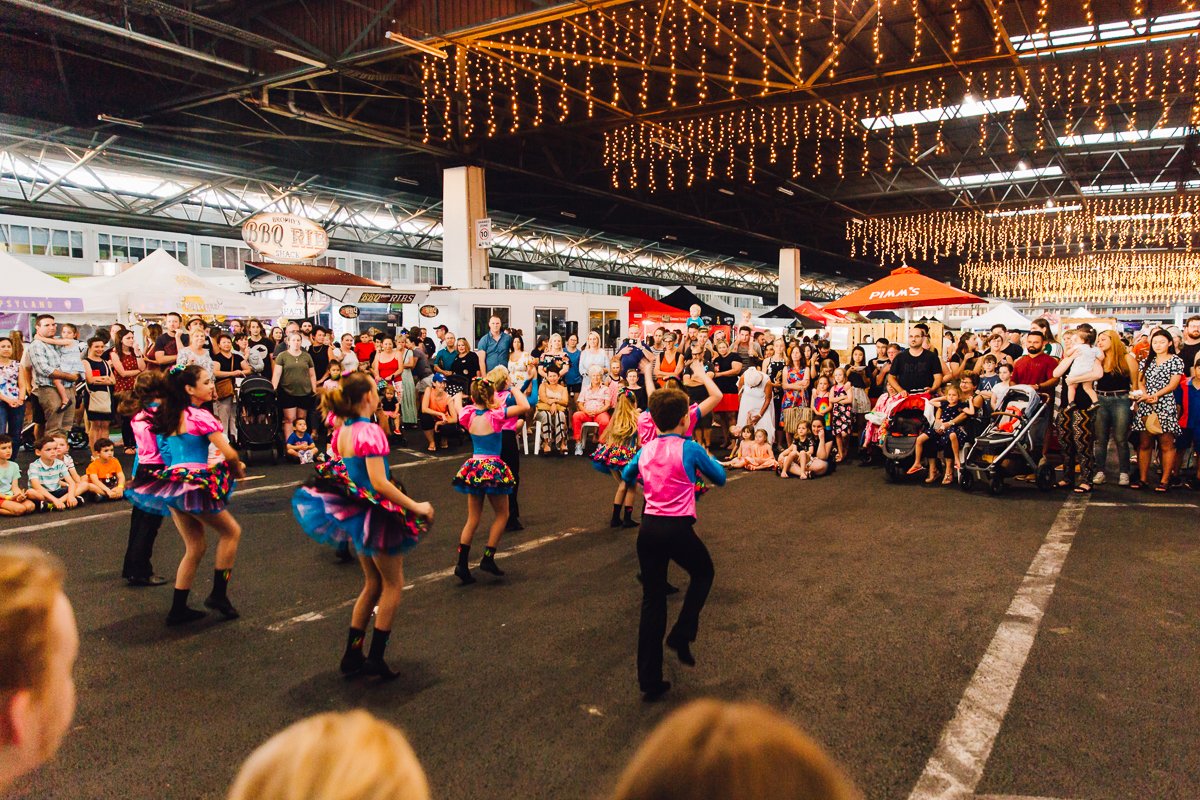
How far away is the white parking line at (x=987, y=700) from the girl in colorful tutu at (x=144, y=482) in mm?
4702

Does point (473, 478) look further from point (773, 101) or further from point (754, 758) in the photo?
point (773, 101)

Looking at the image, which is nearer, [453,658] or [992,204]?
[453,658]

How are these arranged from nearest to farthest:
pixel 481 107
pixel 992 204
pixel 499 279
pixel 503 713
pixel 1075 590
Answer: pixel 503 713
pixel 1075 590
pixel 481 107
pixel 992 204
pixel 499 279

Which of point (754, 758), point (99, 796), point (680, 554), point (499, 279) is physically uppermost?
point (499, 279)

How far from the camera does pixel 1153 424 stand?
29.8 feet

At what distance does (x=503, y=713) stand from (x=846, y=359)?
17202mm

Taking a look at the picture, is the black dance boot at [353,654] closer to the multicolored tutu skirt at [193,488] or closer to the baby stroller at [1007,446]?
the multicolored tutu skirt at [193,488]

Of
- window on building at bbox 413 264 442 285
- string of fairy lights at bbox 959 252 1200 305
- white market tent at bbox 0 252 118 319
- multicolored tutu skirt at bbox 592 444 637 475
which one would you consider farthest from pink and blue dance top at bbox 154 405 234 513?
string of fairy lights at bbox 959 252 1200 305

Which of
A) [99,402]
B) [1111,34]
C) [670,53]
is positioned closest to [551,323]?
[670,53]

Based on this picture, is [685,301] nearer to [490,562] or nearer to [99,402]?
[99,402]

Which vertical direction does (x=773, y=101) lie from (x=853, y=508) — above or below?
above

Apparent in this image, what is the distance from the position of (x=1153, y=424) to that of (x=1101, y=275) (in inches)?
1457

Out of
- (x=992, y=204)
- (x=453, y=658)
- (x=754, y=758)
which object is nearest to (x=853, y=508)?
(x=453, y=658)

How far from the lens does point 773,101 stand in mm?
14867
